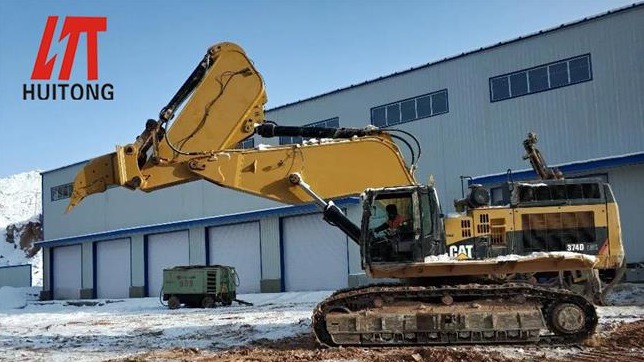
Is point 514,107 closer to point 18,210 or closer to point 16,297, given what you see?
point 16,297

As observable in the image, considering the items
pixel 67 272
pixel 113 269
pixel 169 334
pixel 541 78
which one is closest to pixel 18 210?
pixel 67 272

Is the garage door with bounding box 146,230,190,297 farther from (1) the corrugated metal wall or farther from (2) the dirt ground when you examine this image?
(2) the dirt ground

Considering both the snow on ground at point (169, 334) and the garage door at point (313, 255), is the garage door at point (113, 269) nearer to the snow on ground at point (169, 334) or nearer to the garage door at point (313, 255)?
the garage door at point (313, 255)

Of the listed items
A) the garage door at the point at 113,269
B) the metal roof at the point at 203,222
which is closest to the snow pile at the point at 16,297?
the metal roof at the point at 203,222

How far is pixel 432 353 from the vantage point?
412 inches

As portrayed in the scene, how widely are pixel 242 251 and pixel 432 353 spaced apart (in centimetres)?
2671

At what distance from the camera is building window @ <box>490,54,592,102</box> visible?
25.3 metres

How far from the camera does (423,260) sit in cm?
1139

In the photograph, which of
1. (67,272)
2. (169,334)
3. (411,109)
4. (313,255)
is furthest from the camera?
(67,272)

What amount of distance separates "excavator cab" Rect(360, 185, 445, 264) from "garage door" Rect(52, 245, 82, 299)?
39.1m

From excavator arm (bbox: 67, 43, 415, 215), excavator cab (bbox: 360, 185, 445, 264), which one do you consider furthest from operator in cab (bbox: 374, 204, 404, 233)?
excavator arm (bbox: 67, 43, 415, 215)

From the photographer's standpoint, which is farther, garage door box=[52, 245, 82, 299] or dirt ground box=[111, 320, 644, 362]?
garage door box=[52, 245, 82, 299]

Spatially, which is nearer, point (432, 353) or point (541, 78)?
point (432, 353)

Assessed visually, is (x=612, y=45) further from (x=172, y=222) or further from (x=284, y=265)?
(x=172, y=222)
